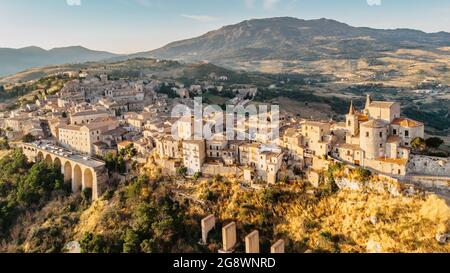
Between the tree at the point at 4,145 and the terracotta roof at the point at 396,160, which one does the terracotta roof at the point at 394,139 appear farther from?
the tree at the point at 4,145

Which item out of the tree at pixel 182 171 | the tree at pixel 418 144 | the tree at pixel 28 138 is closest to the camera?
the tree at pixel 418 144

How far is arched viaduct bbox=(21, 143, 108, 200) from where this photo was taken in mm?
33156

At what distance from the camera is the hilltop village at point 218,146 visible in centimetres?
2550

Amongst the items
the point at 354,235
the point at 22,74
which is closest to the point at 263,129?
the point at 354,235

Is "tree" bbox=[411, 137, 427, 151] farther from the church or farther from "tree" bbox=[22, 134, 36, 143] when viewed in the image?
"tree" bbox=[22, 134, 36, 143]

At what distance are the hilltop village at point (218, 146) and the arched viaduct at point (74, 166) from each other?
8 cm

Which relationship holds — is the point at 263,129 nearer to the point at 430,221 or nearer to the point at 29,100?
the point at 430,221

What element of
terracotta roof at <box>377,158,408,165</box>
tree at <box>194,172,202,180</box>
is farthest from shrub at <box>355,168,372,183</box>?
tree at <box>194,172,202,180</box>

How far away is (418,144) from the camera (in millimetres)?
25547

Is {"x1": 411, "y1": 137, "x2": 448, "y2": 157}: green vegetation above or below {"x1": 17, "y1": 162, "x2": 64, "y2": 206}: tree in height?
above

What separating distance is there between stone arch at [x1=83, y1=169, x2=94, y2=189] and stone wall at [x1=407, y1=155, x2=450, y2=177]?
23748 millimetres

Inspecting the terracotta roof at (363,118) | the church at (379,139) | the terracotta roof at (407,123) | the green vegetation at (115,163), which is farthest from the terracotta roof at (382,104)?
the green vegetation at (115,163)

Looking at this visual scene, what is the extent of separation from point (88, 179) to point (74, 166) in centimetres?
180

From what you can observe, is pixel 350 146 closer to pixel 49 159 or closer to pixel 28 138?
pixel 49 159
